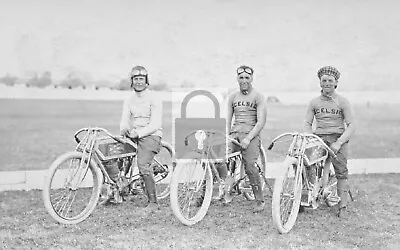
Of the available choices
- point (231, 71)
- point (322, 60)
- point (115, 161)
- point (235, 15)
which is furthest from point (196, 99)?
point (115, 161)

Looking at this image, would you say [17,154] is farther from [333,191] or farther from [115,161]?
[333,191]

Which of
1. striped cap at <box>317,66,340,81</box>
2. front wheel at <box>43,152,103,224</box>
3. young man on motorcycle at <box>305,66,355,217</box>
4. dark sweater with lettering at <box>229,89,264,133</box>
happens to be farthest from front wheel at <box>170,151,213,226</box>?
striped cap at <box>317,66,340,81</box>

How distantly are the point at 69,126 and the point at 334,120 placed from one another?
11.7 ft

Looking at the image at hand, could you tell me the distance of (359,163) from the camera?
7.20 m

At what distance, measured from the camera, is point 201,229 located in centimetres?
426

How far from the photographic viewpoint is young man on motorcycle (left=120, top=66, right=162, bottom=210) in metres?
4.78

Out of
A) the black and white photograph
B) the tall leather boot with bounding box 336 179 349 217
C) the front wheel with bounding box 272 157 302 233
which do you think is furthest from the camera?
the tall leather boot with bounding box 336 179 349 217

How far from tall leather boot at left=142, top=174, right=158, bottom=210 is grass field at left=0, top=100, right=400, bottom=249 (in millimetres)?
123

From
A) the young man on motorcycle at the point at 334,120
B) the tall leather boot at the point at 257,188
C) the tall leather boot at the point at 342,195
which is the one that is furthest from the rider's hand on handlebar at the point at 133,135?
the tall leather boot at the point at 342,195

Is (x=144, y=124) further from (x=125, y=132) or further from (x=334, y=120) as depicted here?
(x=334, y=120)

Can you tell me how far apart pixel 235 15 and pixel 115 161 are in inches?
122

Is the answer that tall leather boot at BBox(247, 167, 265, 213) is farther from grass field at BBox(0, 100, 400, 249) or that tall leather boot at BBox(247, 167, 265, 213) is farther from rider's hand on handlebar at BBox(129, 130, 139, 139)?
rider's hand on handlebar at BBox(129, 130, 139, 139)

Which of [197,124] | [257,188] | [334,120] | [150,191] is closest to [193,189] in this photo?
[150,191]

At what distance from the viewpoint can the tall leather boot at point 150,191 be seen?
4.82 metres
